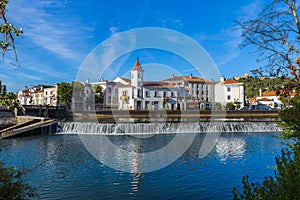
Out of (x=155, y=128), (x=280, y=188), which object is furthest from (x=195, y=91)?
(x=280, y=188)

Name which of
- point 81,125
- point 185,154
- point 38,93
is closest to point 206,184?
point 185,154

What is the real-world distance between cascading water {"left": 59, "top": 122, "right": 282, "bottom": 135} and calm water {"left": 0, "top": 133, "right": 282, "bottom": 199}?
987cm

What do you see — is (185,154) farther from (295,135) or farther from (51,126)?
(51,126)

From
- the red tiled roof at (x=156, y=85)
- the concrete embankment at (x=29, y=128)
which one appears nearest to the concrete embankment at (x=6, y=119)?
the concrete embankment at (x=29, y=128)

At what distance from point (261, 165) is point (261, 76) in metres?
9.00

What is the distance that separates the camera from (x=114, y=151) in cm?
1407

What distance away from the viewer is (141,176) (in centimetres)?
923

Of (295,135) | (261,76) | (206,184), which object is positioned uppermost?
(261,76)

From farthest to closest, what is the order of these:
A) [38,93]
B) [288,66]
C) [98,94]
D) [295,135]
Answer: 1. [38,93]
2. [98,94]
3. [295,135]
4. [288,66]

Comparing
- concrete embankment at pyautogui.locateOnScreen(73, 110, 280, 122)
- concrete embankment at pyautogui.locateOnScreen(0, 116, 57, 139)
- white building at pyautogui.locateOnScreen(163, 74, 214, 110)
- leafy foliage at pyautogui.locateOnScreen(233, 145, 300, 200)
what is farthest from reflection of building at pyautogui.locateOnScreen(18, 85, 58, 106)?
leafy foliage at pyautogui.locateOnScreen(233, 145, 300, 200)

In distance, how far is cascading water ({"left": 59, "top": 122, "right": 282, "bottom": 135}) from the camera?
23.4 meters

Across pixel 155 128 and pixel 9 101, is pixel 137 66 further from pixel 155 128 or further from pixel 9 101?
pixel 9 101

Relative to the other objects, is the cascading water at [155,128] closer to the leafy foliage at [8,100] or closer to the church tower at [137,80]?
the leafy foliage at [8,100]

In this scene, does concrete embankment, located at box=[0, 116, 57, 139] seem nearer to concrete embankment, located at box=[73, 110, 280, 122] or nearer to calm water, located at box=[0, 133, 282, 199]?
calm water, located at box=[0, 133, 282, 199]
